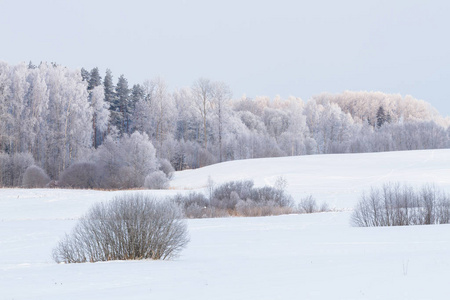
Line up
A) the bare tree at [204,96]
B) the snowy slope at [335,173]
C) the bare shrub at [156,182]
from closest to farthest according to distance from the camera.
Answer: the snowy slope at [335,173] < the bare shrub at [156,182] < the bare tree at [204,96]

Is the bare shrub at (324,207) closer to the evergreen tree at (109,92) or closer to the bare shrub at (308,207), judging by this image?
the bare shrub at (308,207)

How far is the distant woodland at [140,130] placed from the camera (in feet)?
168

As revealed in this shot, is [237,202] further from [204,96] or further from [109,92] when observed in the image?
[109,92]

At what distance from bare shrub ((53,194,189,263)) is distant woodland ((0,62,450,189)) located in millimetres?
31622

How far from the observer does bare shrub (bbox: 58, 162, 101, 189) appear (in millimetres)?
49688

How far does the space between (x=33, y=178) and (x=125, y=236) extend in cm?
3878

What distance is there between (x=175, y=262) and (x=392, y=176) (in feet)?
118

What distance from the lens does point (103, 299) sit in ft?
23.3

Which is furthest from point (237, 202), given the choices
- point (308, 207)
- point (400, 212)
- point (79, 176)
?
point (79, 176)

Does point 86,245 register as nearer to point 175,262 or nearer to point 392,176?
point 175,262

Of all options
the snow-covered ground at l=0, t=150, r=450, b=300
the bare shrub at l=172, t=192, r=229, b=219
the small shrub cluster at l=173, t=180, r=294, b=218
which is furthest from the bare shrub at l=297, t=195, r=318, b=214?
the bare shrub at l=172, t=192, r=229, b=219

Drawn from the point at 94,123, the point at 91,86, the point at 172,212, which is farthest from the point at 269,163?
the point at 172,212

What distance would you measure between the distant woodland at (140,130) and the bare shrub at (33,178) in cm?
10

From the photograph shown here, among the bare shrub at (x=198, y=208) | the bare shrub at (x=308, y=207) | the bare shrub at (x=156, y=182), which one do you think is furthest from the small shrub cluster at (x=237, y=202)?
the bare shrub at (x=156, y=182)
